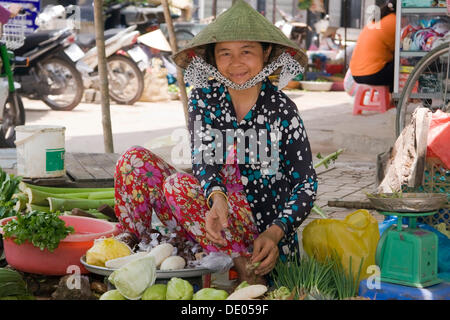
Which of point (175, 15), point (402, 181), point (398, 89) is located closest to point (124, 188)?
point (402, 181)

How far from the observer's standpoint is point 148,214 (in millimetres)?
2689

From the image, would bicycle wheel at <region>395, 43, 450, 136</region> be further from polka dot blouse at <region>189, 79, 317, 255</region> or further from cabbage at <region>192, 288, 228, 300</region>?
cabbage at <region>192, 288, 228, 300</region>

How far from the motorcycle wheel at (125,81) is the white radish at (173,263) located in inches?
314

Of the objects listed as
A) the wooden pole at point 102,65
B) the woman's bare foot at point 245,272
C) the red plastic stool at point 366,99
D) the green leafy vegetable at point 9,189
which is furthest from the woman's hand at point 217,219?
the red plastic stool at point 366,99

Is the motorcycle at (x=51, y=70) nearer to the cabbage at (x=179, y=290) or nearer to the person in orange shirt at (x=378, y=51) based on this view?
the person in orange shirt at (x=378, y=51)

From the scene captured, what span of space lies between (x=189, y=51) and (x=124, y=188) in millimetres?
599

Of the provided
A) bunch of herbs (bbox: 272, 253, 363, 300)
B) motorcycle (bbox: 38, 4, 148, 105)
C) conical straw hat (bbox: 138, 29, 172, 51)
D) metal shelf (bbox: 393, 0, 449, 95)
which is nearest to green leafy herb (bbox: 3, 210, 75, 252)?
bunch of herbs (bbox: 272, 253, 363, 300)

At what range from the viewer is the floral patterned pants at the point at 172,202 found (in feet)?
8.07

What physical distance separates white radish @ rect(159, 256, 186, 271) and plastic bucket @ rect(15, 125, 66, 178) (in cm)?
153

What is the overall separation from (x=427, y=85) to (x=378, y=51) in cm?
96

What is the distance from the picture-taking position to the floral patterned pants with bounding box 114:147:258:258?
2461 millimetres

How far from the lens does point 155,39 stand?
10.4 metres

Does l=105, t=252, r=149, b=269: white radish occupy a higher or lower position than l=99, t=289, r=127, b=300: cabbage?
higher
